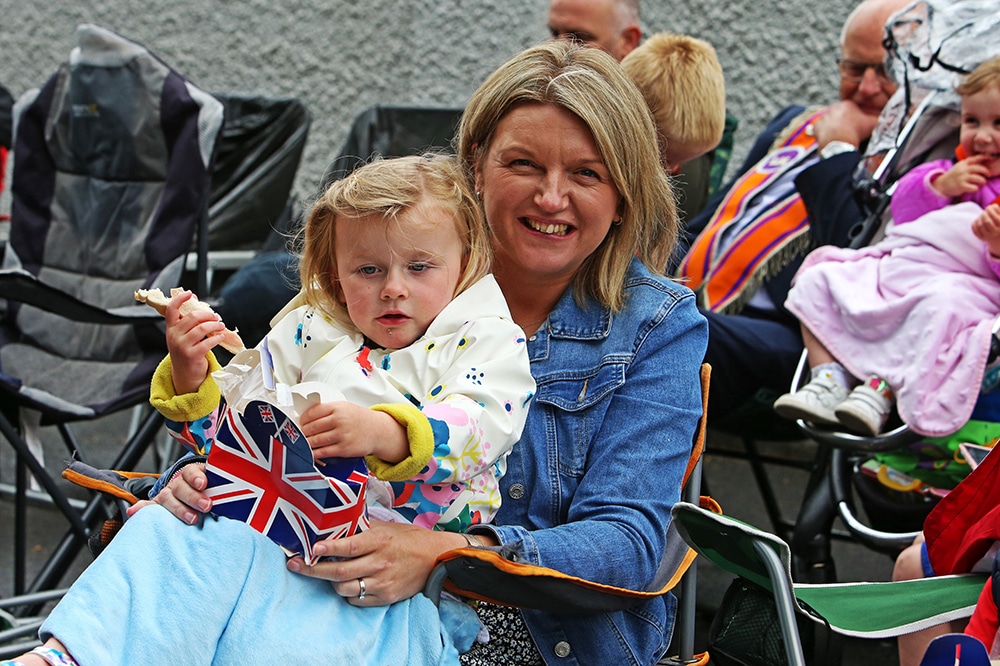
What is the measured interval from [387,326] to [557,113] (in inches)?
19.6

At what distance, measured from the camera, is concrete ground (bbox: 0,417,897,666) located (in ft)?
11.9

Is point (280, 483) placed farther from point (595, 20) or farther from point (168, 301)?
point (595, 20)

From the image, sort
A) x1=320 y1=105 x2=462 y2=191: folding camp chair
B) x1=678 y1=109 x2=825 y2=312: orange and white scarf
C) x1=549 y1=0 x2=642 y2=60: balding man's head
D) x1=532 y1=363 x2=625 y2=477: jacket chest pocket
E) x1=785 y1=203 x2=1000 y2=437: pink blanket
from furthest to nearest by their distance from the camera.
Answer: x1=320 y1=105 x2=462 y2=191: folding camp chair → x1=549 y1=0 x2=642 y2=60: balding man's head → x1=678 y1=109 x2=825 y2=312: orange and white scarf → x1=785 y1=203 x2=1000 y2=437: pink blanket → x1=532 y1=363 x2=625 y2=477: jacket chest pocket

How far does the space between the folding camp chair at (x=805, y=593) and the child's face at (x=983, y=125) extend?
138 centimetres

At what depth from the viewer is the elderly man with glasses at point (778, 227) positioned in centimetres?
338

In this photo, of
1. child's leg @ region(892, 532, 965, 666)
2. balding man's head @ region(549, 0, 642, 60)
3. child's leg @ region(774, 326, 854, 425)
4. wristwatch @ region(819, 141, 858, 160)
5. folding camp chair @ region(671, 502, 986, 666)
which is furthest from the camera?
balding man's head @ region(549, 0, 642, 60)

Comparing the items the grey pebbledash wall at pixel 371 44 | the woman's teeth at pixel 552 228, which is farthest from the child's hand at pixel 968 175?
the grey pebbledash wall at pixel 371 44

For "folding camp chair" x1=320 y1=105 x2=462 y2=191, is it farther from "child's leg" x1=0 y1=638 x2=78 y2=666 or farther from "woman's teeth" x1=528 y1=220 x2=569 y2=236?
"child's leg" x1=0 y1=638 x2=78 y2=666

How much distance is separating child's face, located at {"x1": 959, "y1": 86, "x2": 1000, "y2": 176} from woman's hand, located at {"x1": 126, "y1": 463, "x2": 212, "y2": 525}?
224 centimetres

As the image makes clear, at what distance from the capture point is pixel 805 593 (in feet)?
6.73

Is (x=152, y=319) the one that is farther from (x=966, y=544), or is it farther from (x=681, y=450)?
(x=966, y=544)

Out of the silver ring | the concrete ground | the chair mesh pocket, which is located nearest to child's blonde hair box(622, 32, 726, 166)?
the concrete ground

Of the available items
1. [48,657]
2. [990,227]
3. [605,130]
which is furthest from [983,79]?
[48,657]

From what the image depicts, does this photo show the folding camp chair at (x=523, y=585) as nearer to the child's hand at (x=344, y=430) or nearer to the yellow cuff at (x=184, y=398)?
the child's hand at (x=344, y=430)
